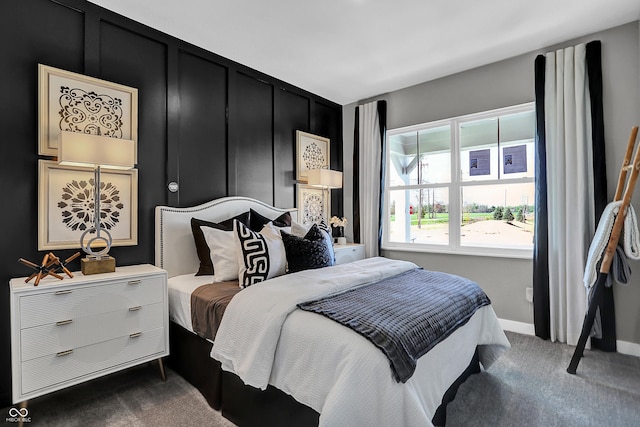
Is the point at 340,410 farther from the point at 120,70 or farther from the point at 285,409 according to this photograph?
the point at 120,70

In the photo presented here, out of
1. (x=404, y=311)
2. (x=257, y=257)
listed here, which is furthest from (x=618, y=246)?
(x=257, y=257)

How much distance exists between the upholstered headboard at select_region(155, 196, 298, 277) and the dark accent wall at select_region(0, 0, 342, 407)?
0.33ft

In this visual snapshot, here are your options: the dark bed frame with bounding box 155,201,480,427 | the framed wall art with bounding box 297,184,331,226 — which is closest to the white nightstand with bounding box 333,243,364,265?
the framed wall art with bounding box 297,184,331,226

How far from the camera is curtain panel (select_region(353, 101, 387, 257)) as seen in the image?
13.7 feet

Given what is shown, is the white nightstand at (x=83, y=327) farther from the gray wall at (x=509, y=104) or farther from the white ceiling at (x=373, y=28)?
the gray wall at (x=509, y=104)

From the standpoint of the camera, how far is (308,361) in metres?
1.41

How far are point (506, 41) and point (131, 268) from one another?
3.67 m

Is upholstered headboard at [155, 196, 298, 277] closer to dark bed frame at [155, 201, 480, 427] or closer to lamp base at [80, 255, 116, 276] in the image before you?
dark bed frame at [155, 201, 480, 427]

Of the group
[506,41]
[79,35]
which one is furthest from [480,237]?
[79,35]

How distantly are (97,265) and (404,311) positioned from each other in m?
1.94

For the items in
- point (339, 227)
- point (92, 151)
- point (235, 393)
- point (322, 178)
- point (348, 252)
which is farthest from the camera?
point (339, 227)

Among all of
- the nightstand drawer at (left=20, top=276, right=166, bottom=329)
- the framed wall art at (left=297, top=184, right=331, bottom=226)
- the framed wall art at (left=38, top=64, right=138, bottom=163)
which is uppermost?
the framed wall art at (left=38, top=64, right=138, bottom=163)

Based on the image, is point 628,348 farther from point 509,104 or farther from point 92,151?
point 92,151

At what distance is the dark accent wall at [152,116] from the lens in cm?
207
